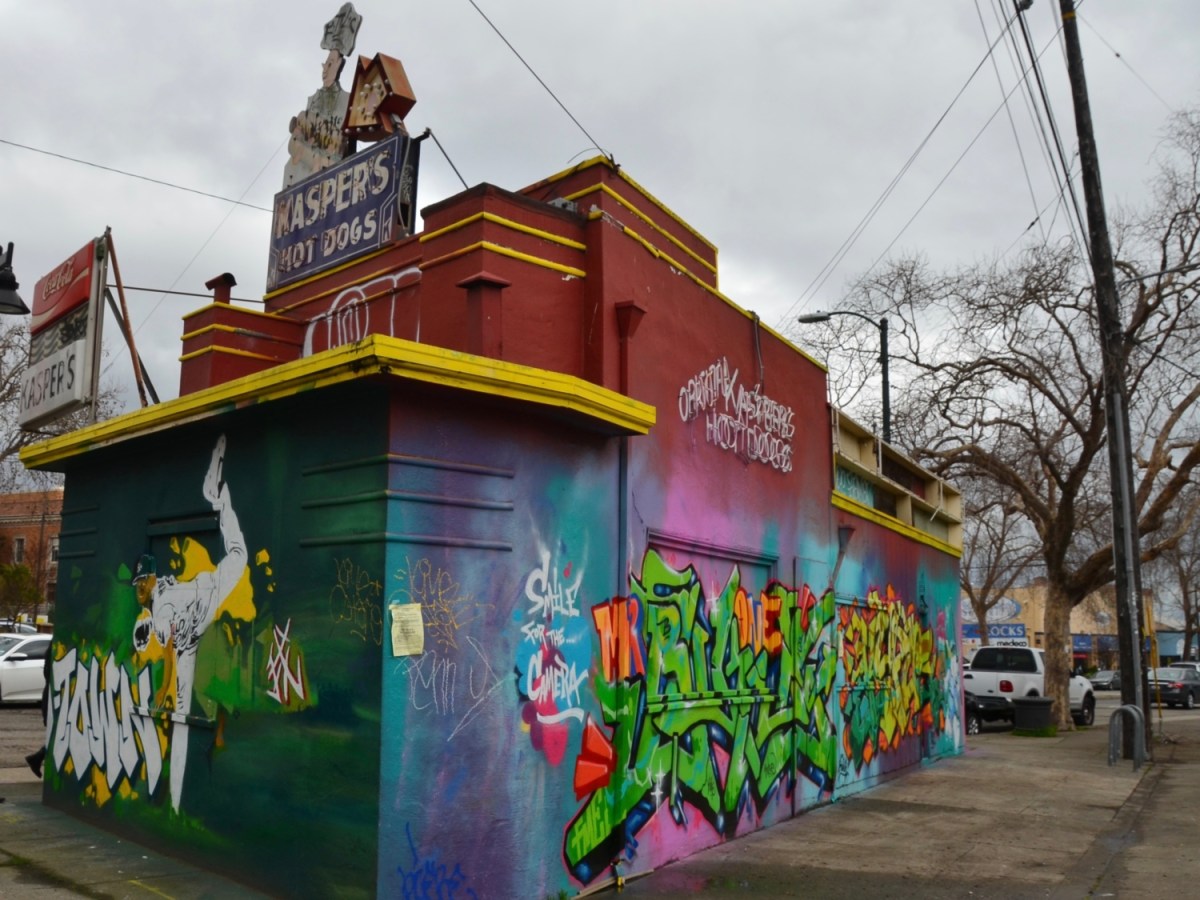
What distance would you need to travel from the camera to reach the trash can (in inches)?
834

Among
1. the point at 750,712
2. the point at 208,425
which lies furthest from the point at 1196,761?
the point at 208,425

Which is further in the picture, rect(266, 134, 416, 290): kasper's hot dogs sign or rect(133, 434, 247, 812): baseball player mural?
rect(266, 134, 416, 290): kasper's hot dogs sign

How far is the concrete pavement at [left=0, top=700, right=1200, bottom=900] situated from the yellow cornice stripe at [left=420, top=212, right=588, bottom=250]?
15.0ft

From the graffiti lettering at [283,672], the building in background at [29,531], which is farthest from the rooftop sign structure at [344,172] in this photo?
the building in background at [29,531]

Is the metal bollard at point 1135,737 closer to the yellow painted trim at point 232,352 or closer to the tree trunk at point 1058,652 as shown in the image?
the tree trunk at point 1058,652

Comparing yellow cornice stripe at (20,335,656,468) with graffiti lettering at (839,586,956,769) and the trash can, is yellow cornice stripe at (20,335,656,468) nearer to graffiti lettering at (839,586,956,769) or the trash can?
graffiti lettering at (839,586,956,769)

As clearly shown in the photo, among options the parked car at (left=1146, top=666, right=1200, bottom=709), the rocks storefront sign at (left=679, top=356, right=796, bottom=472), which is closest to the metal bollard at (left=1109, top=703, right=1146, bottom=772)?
the rocks storefront sign at (left=679, top=356, right=796, bottom=472)

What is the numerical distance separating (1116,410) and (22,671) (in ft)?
64.9

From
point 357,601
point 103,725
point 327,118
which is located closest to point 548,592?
point 357,601

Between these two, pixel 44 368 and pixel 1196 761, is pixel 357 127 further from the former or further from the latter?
pixel 1196 761

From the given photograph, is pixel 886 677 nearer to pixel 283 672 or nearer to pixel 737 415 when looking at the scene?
pixel 737 415

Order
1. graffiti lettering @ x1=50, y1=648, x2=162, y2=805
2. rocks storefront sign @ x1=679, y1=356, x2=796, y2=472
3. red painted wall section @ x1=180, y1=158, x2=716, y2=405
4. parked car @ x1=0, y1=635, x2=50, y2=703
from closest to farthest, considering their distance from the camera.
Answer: red painted wall section @ x1=180, y1=158, x2=716, y2=405 → graffiti lettering @ x1=50, y1=648, x2=162, y2=805 → rocks storefront sign @ x1=679, y1=356, x2=796, y2=472 → parked car @ x1=0, y1=635, x2=50, y2=703

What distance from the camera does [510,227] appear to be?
25.2ft

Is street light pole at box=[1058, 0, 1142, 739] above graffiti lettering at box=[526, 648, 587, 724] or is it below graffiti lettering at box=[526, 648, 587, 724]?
above
